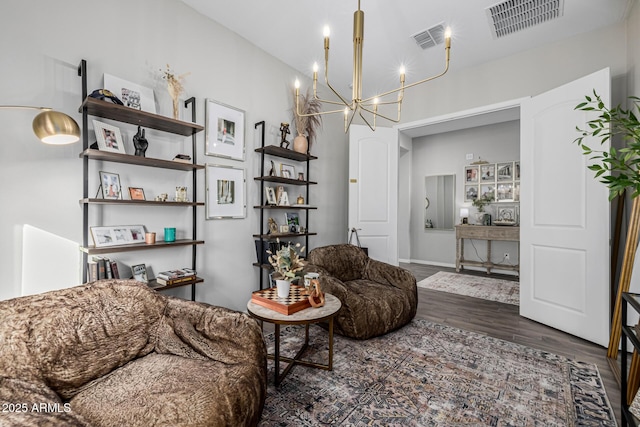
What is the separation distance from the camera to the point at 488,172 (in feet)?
18.9

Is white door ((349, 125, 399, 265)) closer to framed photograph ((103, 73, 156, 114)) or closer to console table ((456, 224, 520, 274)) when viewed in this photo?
console table ((456, 224, 520, 274))

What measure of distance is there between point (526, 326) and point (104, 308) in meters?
3.67

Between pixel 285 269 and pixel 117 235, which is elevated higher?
pixel 117 235

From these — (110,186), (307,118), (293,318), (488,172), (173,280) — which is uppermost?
(307,118)

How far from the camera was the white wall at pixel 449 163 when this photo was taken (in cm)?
561

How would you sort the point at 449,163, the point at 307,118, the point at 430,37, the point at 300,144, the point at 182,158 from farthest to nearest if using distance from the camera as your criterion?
the point at 449,163 < the point at 307,118 < the point at 300,144 < the point at 430,37 < the point at 182,158

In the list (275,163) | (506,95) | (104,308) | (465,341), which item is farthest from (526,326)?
(104,308)

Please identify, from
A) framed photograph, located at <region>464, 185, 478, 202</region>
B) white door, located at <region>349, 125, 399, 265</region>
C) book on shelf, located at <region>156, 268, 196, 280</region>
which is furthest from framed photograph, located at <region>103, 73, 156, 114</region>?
framed photograph, located at <region>464, 185, 478, 202</region>

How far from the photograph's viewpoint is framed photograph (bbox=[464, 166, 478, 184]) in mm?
5930

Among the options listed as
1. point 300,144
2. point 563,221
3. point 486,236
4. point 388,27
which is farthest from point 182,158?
point 486,236

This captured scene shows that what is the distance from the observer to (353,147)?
4.32 metres

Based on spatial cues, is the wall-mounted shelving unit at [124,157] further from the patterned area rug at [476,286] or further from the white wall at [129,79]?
the patterned area rug at [476,286]

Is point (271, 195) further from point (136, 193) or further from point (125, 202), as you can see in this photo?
point (125, 202)

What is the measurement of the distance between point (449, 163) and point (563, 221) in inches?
142
